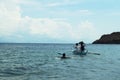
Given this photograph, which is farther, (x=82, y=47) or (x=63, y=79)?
(x=82, y=47)

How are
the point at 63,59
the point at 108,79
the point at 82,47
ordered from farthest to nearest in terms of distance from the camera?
the point at 82,47 → the point at 63,59 → the point at 108,79

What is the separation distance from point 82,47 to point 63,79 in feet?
126

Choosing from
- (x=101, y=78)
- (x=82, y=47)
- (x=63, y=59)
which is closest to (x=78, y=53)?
(x=82, y=47)

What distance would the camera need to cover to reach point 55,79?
35.3 m

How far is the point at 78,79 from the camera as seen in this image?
1383 inches

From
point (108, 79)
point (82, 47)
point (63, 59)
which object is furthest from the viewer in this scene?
point (82, 47)

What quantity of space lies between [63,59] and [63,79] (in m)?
32.5

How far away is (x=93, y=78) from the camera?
35781mm

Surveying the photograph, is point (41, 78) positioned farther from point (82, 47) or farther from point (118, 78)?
point (82, 47)

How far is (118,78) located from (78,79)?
4.54m

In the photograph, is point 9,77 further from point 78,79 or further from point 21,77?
point 78,79

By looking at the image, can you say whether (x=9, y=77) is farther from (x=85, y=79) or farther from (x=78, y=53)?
(x=78, y=53)

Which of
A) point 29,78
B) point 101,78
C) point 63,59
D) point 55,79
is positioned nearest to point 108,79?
point 101,78

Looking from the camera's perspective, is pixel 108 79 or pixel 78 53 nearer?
pixel 108 79
